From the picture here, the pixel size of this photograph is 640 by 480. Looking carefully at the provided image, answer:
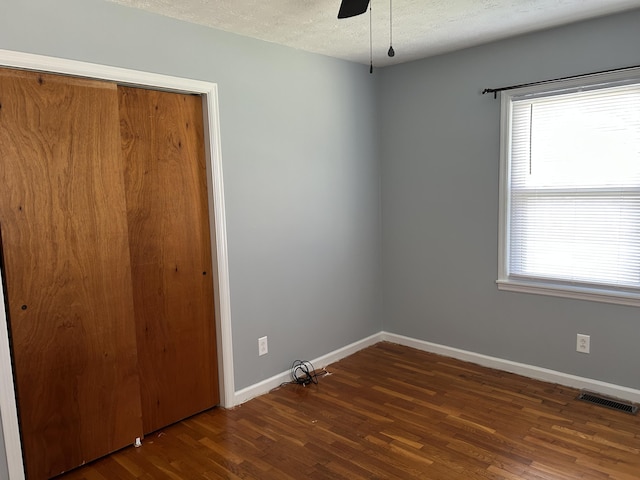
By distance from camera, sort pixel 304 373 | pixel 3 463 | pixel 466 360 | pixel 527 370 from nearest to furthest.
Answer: pixel 3 463 < pixel 527 370 < pixel 304 373 < pixel 466 360

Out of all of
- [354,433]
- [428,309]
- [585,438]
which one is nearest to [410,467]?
[354,433]

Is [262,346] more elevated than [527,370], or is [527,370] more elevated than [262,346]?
[262,346]

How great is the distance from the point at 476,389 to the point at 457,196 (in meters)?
1.46

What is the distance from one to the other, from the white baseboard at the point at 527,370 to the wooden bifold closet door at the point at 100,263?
190 cm

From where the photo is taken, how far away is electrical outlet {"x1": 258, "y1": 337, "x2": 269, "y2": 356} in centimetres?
320

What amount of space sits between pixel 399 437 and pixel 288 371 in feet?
3.48

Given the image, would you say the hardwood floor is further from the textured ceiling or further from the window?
the textured ceiling

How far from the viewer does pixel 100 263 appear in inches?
95.3

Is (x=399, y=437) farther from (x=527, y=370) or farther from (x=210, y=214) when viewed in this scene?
(x=210, y=214)

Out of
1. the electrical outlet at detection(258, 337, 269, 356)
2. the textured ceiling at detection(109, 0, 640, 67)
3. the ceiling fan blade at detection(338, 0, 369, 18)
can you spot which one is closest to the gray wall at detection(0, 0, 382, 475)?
the electrical outlet at detection(258, 337, 269, 356)

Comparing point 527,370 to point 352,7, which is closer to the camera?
point 352,7

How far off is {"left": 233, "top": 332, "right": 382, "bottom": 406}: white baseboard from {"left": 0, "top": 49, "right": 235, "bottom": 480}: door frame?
10 centimetres

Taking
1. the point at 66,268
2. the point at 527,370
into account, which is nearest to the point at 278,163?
the point at 66,268

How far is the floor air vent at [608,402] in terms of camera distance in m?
2.82
